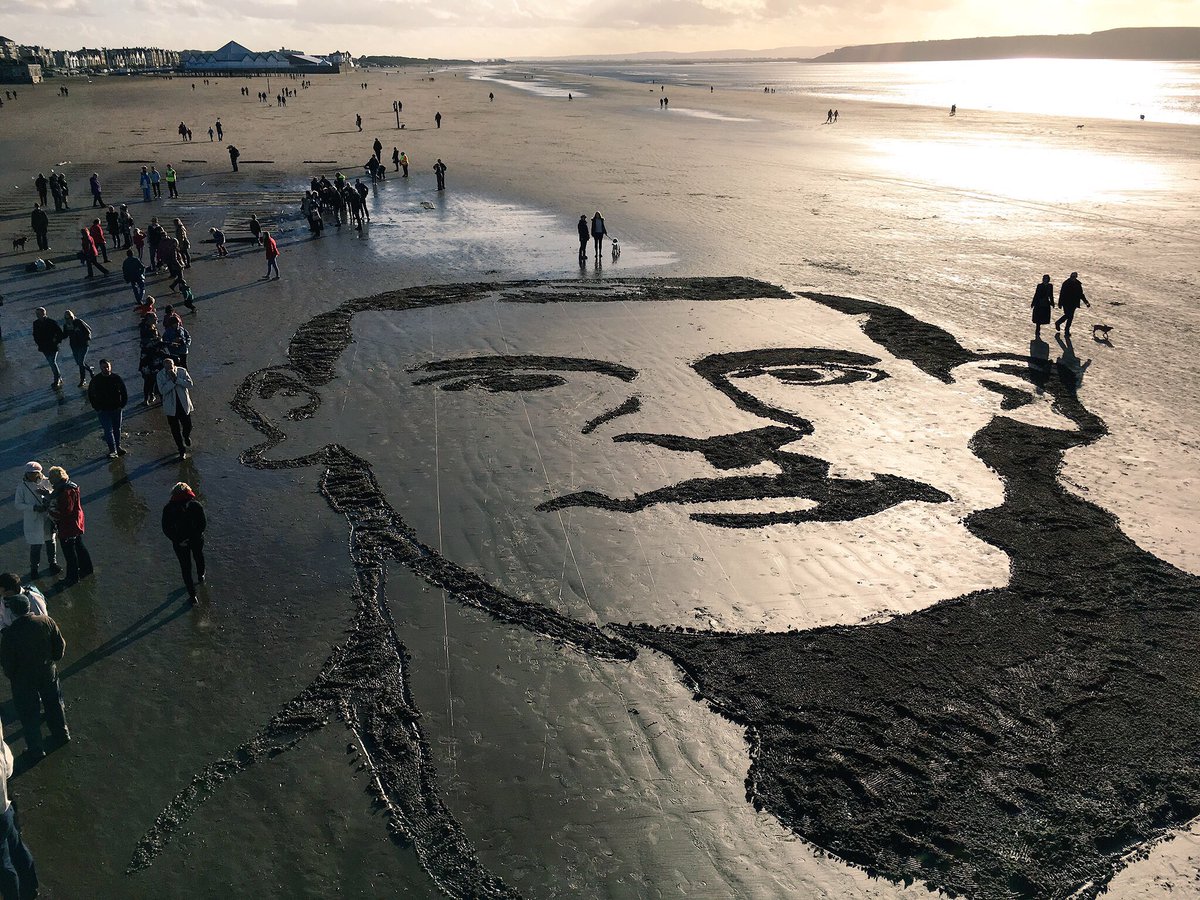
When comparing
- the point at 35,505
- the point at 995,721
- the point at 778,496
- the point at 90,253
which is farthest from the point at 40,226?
the point at 995,721

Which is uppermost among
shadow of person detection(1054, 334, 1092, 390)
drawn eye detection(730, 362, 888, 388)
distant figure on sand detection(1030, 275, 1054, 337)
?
distant figure on sand detection(1030, 275, 1054, 337)

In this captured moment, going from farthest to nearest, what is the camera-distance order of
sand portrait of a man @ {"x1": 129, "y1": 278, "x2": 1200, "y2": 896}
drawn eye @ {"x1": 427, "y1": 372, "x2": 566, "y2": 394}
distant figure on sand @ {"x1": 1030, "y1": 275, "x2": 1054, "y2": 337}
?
distant figure on sand @ {"x1": 1030, "y1": 275, "x2": 1054, "y2": 337} → drawn eye @ {"x1": 427, "y1": 372, "x2": 566, "y2": 394} → sand portrait of a man @ {"x1": 129, "y1": 278, "x2": 1200, "y2": 896}

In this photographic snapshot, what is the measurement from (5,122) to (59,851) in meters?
95.2

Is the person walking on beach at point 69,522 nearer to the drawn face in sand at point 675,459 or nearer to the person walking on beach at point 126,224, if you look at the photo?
the drawn face in sand at point 675,459

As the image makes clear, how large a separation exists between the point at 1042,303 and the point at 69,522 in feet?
72.2

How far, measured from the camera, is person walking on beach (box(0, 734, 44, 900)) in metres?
6.15

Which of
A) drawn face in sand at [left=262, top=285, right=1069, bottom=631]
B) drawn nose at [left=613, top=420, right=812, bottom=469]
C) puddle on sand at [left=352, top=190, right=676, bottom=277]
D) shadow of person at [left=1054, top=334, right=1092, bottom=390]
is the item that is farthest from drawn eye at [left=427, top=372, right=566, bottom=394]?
shadow of person at [left=1054, top=334, right=1092, bottom=390]

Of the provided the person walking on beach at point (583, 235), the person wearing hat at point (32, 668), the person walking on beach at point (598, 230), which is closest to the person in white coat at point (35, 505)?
the person wearing hat at point (32, 668)

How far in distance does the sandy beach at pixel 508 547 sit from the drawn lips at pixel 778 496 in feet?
0.76

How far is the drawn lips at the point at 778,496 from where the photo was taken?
1291cm

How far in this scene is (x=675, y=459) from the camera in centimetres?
1474

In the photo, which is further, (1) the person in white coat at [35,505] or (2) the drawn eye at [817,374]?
(2) the drawn eye at [817,374]

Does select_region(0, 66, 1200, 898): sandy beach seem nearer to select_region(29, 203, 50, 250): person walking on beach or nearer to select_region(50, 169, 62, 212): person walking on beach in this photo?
select_region(29, 203, 50, 250): person walking on beach

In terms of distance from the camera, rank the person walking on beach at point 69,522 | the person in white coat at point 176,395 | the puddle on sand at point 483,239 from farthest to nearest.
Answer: the puddle on sand at point 483,239 < the person in white coat at point 176,395 < the person walking on beach at point 69,522
